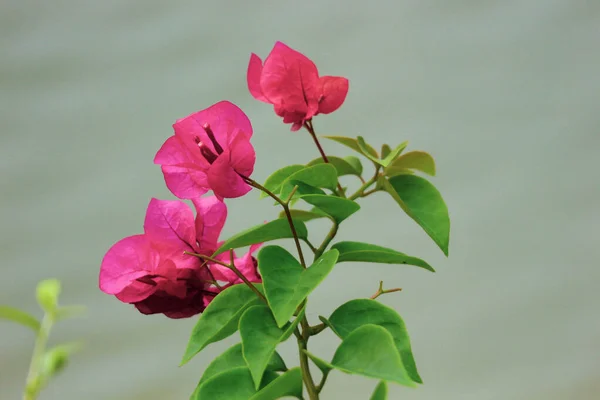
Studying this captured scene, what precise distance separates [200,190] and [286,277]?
0.11 meters

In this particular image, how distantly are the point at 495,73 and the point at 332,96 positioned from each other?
128 centimetres

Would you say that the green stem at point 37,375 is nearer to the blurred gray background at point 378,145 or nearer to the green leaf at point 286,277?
the green leaf at point 286,277

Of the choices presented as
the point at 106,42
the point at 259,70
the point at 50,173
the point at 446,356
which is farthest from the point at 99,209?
the point at 259,70

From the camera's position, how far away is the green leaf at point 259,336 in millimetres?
395

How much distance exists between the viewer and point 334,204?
17.7 inches

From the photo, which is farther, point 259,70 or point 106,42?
point 106,42

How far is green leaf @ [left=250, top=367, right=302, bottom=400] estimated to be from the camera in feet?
1.32

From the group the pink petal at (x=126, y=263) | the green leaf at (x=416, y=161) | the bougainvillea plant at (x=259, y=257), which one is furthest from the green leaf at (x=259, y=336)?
the green leaf at (x=416, y=161)

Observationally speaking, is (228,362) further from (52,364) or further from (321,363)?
(52,364)

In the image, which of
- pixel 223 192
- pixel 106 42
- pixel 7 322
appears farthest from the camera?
pixel 106 42

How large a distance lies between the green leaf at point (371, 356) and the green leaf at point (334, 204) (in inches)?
3.9

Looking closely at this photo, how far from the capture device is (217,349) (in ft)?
4.99

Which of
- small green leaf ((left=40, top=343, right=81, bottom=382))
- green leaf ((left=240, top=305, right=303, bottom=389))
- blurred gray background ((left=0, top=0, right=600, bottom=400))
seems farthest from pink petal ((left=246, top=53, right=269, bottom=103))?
blurred gray background ((left=0, top=0, right=600, bottom=400))

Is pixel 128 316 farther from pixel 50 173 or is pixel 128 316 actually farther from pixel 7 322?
pixel 50 173
